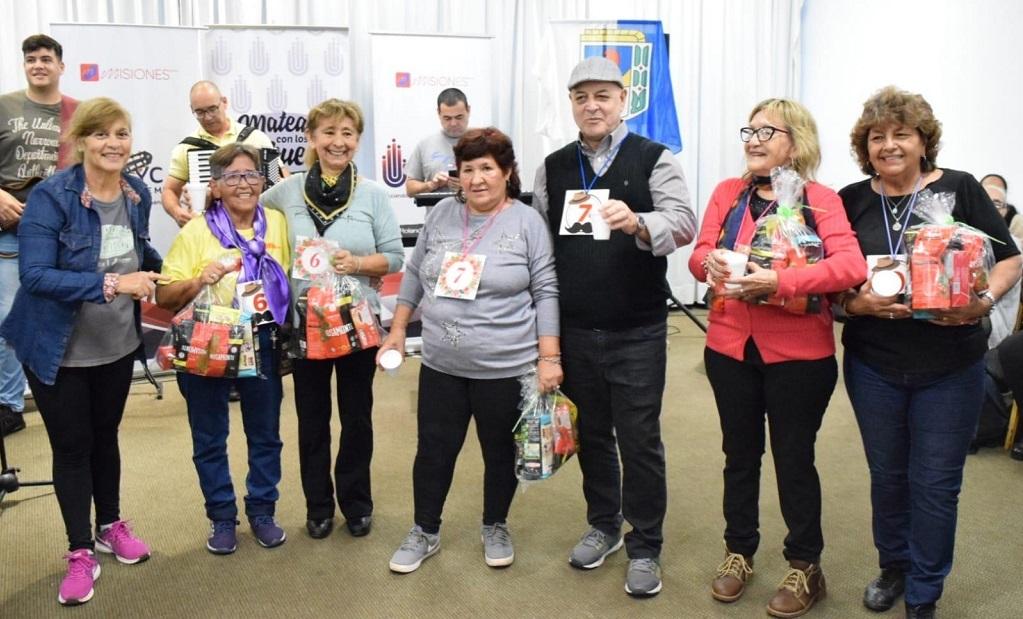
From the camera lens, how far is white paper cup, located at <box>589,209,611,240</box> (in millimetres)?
2631

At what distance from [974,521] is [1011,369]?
783mm

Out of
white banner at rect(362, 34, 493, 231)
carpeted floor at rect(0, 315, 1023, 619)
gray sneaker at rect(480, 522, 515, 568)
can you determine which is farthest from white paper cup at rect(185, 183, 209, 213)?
gray sneaker at rect(480, 522, 515, 568)

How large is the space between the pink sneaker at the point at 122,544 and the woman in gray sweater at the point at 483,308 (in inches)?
39.6

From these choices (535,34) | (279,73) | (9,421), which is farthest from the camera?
(535,34)

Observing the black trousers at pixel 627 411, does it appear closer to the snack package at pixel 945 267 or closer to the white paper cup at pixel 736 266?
the white paper cup at pixel 736 266

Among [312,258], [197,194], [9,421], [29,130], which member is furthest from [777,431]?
[9,421]

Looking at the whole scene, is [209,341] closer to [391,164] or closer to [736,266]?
[736,266]

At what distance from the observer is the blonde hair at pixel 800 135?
8.13 feet

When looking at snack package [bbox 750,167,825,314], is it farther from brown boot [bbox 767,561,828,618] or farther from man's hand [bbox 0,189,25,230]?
man's hand [bbox 0,189,25,230]

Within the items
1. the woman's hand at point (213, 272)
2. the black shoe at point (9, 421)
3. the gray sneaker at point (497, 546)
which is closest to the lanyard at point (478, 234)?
the woman's hand at point (213, 272)

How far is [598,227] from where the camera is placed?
2643 millimetres

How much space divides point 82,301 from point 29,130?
189 cm

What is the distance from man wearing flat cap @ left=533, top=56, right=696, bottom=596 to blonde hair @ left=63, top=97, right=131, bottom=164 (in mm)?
1263

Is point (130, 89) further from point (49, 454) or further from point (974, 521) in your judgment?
point (974, 521)
